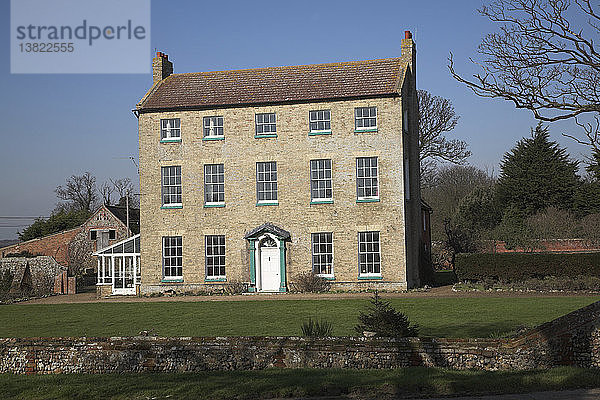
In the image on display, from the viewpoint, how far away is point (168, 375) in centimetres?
1122

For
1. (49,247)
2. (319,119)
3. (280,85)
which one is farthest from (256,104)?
(49,247)

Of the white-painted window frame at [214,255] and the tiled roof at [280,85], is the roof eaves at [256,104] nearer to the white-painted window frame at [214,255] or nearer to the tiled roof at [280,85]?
the tiled roof at [280,85]

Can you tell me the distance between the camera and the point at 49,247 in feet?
162

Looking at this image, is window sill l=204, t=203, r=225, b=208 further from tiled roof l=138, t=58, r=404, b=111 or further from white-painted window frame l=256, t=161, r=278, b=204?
tiled roof l=138, t=58, r=404, b=111

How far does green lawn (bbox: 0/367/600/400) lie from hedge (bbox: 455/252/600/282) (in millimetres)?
20732

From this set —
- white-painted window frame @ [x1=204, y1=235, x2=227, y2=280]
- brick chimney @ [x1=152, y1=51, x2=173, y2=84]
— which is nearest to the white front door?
white-painted window frame @ [x1=204, y1=235, x2=227, y2=280]

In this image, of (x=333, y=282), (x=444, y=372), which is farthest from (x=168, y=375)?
(x=333, y=282)

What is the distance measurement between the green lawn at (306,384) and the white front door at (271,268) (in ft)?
72.4

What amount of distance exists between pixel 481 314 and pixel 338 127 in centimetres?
1437

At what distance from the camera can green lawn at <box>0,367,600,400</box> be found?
9.72 meters

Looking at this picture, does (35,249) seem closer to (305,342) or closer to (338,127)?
(338,127)

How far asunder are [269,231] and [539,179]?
26.6 m

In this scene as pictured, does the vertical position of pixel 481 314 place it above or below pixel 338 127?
below

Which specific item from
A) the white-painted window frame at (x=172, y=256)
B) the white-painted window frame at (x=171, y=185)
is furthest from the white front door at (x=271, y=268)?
the white-painted window frame at (x=171, y=185)
